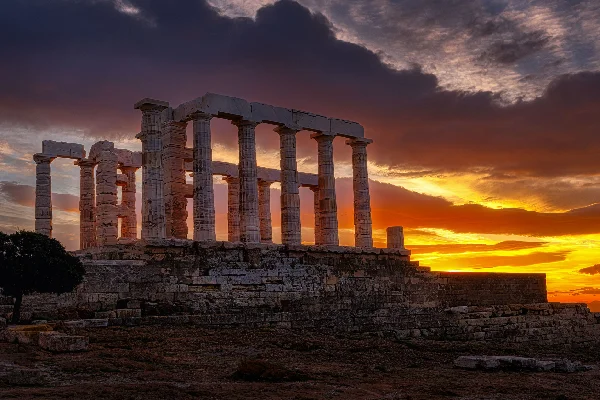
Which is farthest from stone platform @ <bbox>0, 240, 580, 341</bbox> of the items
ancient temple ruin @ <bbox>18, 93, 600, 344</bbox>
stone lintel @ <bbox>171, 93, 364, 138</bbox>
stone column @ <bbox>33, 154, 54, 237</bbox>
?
stone column @ <bbox>33, 154, 54, 237</bbox>

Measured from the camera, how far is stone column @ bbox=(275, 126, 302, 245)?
32844 millimetres

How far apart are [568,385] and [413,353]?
15.0ft

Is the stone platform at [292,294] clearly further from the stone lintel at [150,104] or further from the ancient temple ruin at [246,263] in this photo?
the stone lintel at [150,104]

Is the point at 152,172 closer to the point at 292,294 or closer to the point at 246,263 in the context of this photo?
the point at 246,263

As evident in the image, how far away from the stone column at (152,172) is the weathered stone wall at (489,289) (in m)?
14.9

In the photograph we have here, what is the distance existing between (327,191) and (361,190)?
241 centimetres

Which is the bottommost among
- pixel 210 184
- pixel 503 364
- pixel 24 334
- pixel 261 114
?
Answer: pixel 503 364

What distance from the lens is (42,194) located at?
1435 inches

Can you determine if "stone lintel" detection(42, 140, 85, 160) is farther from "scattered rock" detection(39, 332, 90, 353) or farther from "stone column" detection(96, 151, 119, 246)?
"scattered rock" detection(39, 332, 90, 353)

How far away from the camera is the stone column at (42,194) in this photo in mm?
36156

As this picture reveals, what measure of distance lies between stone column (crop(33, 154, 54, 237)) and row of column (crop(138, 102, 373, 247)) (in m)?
9.08

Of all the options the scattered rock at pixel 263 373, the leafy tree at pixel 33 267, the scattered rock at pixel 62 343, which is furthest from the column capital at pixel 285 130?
the scattered rock at pixel 263 373

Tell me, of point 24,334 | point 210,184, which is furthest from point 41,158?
point 24,334

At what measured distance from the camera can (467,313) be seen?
2508cm
